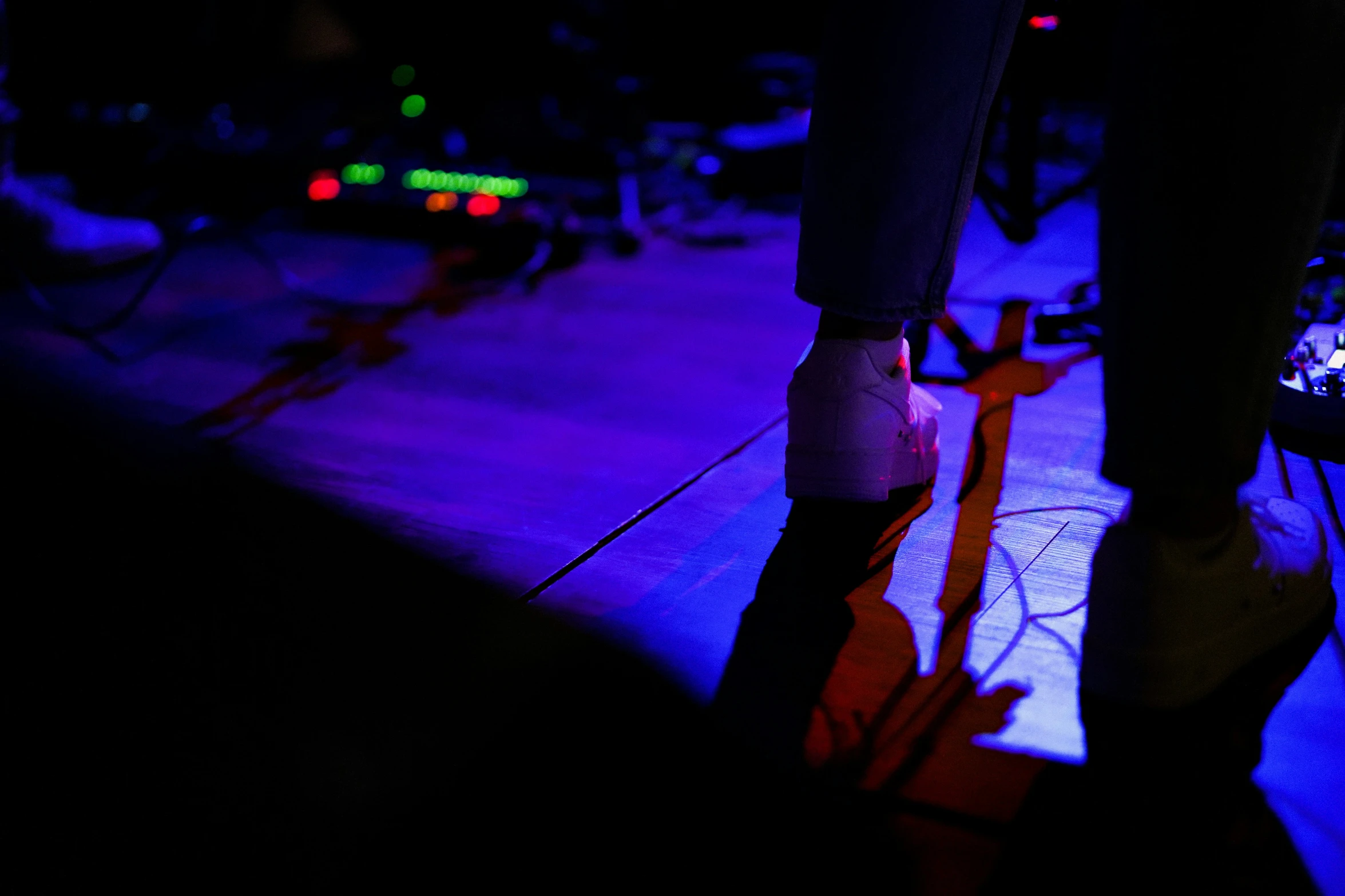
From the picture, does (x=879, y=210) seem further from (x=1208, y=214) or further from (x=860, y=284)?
(x=1208, y=214)

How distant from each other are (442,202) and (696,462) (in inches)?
55.2

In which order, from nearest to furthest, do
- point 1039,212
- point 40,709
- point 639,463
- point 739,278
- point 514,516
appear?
point 40,709, point 514,516, point 639,463, point 1039,212, point 739,278

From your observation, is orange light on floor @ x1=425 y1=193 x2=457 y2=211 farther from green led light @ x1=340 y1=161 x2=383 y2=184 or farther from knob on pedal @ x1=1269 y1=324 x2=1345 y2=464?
knob on pedal @ x1=1269 y1=324 x2=1345 y2=464

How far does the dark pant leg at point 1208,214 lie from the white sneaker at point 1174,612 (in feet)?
0.16

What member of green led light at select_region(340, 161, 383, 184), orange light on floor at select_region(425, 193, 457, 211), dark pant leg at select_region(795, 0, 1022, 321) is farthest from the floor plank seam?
green led light at select_region(340, 161, 383, 184)

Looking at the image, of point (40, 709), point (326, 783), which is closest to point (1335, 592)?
point (326, 783)

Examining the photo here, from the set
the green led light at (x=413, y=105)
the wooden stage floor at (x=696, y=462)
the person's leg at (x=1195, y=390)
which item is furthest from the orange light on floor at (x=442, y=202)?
the person's leg at (x=1195, y=390)

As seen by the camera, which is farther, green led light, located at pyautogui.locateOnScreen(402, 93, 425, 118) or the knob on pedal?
green led light, located at pyautogui.locateOnScreen(402, 93, 425, 118)

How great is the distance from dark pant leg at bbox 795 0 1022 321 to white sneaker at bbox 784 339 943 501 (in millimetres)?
50

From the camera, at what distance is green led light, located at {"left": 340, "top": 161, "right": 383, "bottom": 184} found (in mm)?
2453

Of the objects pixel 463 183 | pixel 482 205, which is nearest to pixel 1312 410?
pixel 482 205

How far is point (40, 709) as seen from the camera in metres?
0.67

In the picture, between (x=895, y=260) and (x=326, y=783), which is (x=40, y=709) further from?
(x=895, y=260)

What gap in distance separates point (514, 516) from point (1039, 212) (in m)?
1.16
